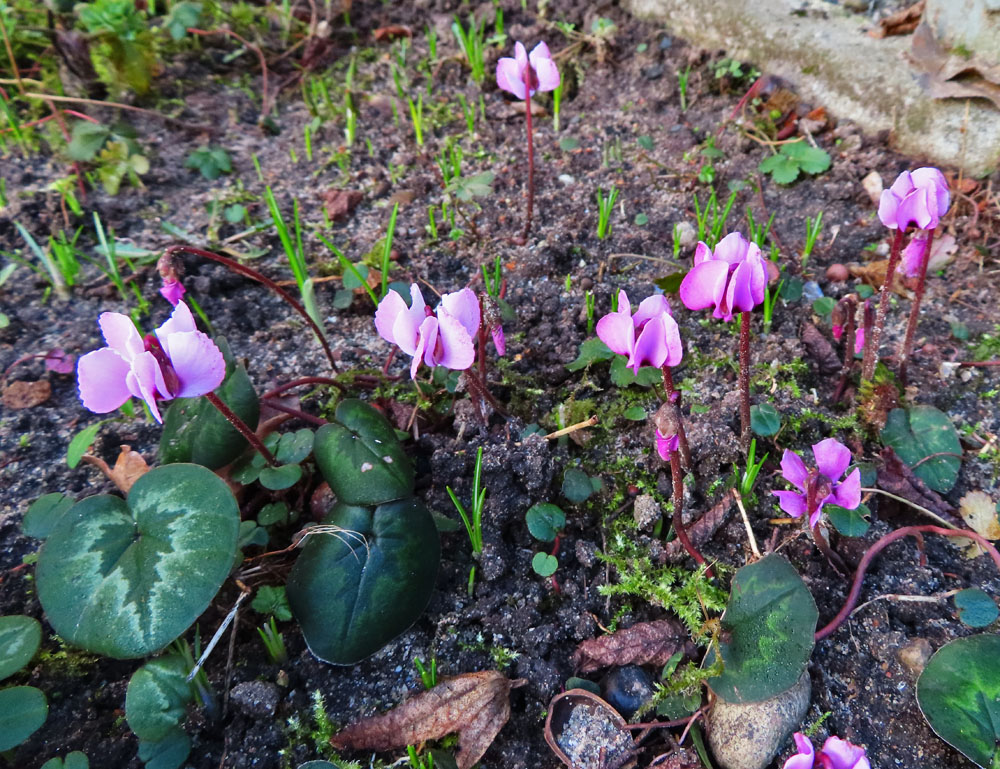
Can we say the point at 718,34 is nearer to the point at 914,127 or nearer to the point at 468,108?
the point at 914,127

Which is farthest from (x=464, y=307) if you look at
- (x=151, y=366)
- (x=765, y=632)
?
(x=765, y=632)

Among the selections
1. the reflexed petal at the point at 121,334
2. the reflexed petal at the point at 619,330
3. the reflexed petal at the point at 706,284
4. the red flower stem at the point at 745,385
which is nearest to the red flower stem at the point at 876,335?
the red flower stem at the point at 745,385

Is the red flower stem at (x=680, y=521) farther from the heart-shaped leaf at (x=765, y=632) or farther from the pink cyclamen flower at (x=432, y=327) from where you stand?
the pink cyclamen flower at (x=432, y=327)

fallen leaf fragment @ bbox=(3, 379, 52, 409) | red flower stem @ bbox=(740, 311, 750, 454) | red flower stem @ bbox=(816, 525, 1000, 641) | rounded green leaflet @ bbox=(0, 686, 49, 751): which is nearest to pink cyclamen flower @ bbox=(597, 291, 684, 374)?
red flower stem @ bbox=(740, 311, 750, 454)

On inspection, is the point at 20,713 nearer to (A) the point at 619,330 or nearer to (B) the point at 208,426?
(B) the point at 208,426

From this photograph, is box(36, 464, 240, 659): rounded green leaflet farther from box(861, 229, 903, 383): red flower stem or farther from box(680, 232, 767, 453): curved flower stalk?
box(861, 229, 903, 383): red flower stem
